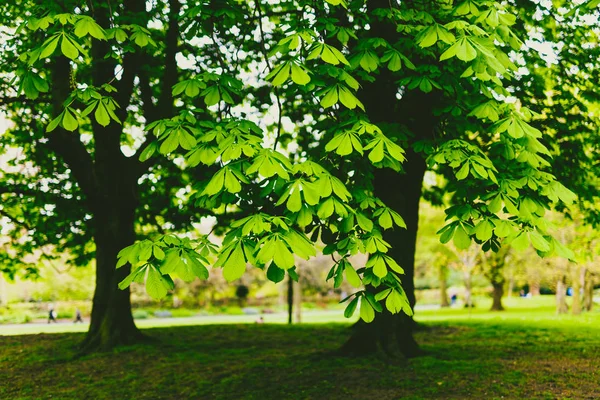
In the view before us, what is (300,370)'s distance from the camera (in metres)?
8.34

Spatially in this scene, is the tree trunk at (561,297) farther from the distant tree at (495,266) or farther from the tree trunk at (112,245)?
the tree trunk at (112,245)

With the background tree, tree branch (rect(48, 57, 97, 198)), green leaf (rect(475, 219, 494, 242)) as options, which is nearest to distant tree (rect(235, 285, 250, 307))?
the background tree

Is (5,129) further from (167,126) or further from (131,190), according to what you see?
(167,126)

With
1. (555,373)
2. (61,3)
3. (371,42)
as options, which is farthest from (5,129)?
(555,373)

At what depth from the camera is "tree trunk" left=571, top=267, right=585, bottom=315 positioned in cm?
2703

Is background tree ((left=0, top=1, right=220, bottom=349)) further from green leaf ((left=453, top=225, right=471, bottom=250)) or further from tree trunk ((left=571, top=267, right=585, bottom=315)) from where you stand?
tree trunk ((left=571, top=267, right=585, bottom=315))

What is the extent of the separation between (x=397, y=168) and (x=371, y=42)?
145 cm

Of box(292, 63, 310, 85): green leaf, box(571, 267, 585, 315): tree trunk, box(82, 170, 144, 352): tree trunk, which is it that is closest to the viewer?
box(292, 63, 310, 85): green leaf

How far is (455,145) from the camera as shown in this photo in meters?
4.57

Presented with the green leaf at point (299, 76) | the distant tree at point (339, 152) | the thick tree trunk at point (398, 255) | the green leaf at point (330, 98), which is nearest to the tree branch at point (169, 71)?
the distant tree at point (339, 152)

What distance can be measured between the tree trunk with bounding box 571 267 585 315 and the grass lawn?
16.9 meters

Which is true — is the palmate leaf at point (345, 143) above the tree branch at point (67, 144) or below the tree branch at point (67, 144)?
below

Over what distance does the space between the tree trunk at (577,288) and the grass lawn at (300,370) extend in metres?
16.9

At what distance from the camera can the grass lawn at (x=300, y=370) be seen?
708 centimetres
